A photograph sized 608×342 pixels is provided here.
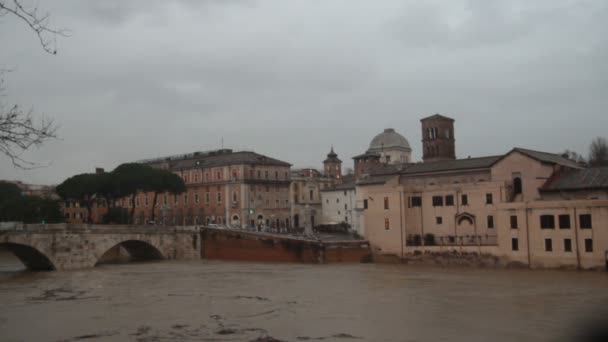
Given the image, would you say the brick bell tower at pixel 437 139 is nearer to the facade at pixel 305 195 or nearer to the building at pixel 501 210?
the facade at pixel 305 195

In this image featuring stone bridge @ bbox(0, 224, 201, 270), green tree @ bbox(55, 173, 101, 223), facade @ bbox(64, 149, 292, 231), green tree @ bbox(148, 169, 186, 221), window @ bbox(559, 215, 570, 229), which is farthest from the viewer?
facade @ bbox(64, 149, 292, 231)

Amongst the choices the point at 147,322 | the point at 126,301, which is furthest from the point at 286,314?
the point at 126,301

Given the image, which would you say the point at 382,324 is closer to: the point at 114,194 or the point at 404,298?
the point at 404,298

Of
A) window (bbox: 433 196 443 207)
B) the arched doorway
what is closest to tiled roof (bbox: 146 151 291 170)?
the arched doorway

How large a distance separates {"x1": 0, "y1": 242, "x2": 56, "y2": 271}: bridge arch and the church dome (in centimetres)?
5861

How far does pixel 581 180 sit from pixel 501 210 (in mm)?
6727

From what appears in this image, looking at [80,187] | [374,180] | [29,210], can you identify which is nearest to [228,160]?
[80,187]

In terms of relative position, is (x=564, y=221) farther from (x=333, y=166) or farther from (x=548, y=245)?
(x=333, y=166)

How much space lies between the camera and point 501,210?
4831cm

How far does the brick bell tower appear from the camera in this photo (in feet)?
264

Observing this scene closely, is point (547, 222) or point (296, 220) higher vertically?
point (296, 220)

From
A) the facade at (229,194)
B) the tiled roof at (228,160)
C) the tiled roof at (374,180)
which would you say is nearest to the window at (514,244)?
the tiled roof at (374,180)

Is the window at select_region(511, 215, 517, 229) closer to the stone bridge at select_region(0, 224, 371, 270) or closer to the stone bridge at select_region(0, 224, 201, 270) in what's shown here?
the stone bridge at select_region(0, 224, 371, 270)

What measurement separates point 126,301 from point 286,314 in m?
10.0
